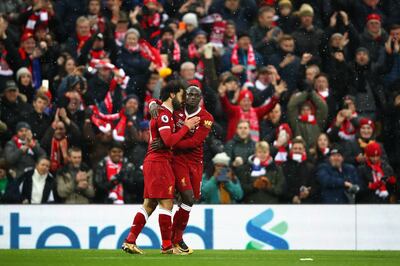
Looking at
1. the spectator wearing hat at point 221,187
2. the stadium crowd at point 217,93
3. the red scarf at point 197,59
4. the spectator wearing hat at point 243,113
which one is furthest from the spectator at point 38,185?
the red scarf at point 197,59

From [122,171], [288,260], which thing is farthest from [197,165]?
[122,171]

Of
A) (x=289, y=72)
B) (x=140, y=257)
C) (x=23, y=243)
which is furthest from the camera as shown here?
(x=289, y=72)

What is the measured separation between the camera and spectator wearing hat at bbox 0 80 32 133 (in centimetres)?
1734

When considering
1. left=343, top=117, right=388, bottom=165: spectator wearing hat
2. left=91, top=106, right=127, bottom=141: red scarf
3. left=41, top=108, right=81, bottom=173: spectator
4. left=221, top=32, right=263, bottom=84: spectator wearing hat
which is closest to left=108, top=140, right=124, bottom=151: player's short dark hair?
left=91, top=106, right=127, bottom=141: red scarf

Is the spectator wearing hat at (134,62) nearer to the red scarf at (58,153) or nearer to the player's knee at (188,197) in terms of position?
the red scarf at (58,153)

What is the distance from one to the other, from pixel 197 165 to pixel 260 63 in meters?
6.66

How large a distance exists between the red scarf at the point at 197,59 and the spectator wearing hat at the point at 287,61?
1348 mm

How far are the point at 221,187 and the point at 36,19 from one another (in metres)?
5.48

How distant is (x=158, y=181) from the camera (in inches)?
460

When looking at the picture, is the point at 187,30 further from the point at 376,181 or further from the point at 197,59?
the point at 376,181

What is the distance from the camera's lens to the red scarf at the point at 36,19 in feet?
61.9

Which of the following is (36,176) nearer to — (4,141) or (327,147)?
(4,141)

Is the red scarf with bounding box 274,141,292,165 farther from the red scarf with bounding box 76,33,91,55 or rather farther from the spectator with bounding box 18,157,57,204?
the red scarf with bounding box 76,33,91,55

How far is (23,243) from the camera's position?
15.4 metres
